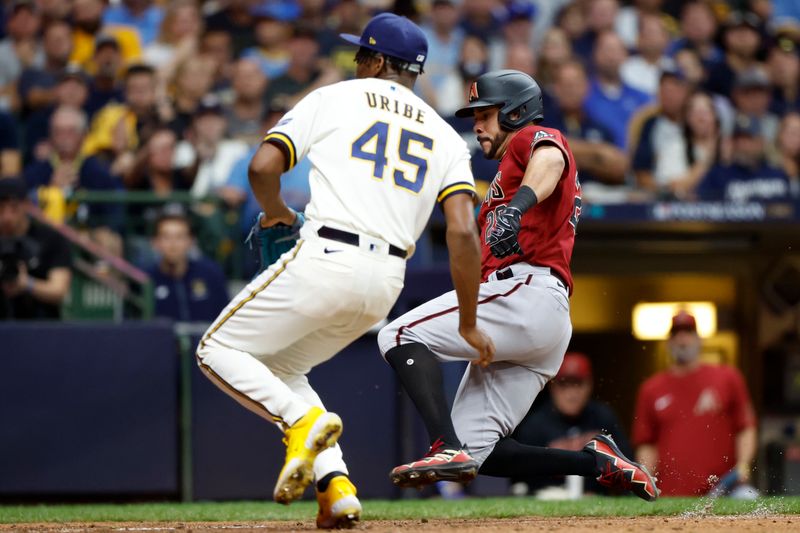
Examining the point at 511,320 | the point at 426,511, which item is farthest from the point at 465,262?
the point at 426,511

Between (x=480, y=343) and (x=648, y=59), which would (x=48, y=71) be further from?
(x=480, y=343)

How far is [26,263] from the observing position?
8039 mm

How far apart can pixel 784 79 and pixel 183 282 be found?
6339 millimetres

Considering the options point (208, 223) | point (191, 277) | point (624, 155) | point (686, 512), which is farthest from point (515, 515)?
point (624, 155)

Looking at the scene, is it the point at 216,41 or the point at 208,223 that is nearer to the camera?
the point at 208,223

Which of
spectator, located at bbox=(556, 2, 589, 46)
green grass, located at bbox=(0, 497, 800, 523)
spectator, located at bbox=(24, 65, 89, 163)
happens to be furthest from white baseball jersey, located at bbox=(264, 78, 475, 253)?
spectator, located at bbox=(556, 2, 589, 46)

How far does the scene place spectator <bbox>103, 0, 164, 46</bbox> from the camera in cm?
1131

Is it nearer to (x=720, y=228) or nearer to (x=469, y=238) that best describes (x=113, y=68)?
(x=720, y=228)

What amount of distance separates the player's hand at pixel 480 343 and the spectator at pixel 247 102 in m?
5.90

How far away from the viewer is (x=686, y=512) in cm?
568

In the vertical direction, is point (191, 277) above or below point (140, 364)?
above

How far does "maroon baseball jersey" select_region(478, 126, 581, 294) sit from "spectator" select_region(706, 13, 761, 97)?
734 centimetres

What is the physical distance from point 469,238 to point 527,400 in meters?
0.89

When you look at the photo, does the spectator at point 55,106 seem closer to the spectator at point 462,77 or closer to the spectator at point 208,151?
the spectator at point 208,151
